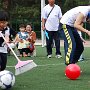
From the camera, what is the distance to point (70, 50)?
9023 millimetres

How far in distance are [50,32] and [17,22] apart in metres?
24.2

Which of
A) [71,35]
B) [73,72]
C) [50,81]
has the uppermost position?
[71,35]

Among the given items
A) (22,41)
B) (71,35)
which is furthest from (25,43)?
(71,35)

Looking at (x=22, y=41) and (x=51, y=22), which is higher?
(x=51, y=22)

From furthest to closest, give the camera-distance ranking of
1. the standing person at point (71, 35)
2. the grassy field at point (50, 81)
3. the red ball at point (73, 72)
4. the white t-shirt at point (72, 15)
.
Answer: the standing person at point (71, 35) < the white t-shirt at point (72, 15) < the red ball at point (73, 72) < the grassy field at point (50, 81)

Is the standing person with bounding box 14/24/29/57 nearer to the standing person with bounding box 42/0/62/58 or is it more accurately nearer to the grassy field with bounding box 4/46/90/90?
the standing person with bounding box 42/0/62/58

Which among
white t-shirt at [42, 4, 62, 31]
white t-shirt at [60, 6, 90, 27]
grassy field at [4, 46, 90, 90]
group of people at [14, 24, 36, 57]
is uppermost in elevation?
white t-shirt at [60, 6, 90, 27]

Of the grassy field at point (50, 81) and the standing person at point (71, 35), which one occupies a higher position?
the standing person at point (71, 35)

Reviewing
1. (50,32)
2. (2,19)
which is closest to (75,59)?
(2,19)

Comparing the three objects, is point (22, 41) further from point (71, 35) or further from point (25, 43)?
point (71, 35)

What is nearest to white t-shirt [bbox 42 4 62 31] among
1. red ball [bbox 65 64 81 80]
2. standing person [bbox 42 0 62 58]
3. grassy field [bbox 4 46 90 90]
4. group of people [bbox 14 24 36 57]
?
standing person [bbox 42 0 62 58]

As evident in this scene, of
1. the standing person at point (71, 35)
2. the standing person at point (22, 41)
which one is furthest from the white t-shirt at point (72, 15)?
the standing person at point (22, 41)

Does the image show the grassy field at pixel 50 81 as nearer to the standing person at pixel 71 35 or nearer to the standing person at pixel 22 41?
the standing person at pixel 71 35

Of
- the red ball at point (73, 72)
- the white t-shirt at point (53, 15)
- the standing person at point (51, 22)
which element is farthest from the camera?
the white t-shirt at point (53, 15)
